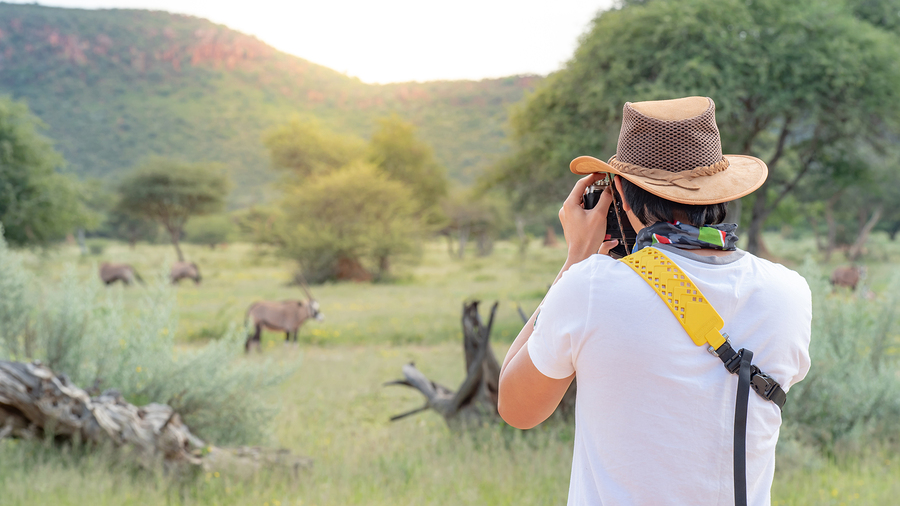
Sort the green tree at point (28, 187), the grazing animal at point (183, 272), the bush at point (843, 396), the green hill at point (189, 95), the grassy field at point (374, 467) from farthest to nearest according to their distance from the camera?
the green hill at point (189, 95) < the grazing animal at point (183, 272) < the green tree at point (28, 187) < the bush at point (843, 396) < the grassy field at point (374, 467)

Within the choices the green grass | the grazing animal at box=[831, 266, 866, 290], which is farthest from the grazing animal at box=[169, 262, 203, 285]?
the grazing animal at box=[831, 266, 866, 290]

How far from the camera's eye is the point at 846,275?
12.9 metres

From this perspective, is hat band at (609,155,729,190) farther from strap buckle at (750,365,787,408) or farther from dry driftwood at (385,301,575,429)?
dry driftwood at (385,301,575,429)

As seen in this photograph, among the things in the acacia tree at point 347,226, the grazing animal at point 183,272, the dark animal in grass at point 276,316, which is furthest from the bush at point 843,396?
the acacia tree at point 347,226

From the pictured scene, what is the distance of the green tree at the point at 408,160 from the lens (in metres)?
34.8

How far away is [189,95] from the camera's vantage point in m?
93.6

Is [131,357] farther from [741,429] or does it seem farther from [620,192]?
[741,429]

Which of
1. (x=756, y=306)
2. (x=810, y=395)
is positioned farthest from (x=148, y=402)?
(x=810, y=395)

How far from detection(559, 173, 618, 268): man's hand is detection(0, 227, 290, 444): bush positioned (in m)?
3.47

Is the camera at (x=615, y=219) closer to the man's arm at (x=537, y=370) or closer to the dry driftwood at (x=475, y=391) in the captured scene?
the man's arm at (x=537, y=370)

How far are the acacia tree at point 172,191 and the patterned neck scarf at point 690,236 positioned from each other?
106ft

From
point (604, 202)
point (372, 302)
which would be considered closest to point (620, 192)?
point (604, 202)

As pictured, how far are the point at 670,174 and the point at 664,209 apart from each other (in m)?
0.08

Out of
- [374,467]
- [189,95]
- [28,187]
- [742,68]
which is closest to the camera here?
[374,467]
